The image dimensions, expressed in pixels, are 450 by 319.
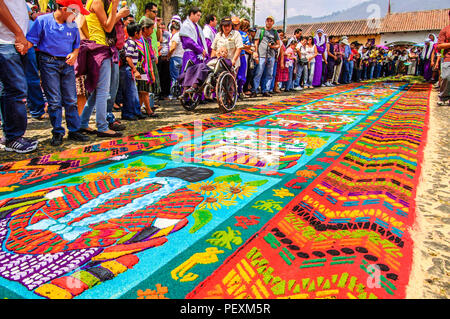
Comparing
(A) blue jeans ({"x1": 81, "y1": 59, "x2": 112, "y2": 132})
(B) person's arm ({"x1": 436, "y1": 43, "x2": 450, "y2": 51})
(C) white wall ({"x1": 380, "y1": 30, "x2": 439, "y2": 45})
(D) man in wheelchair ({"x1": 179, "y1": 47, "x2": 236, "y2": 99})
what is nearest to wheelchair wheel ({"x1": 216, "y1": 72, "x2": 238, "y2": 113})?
(D) man in wheelchair ({"x1": 179, "y1": 47, "x2": 236, "y2": 99})

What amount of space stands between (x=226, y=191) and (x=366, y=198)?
2.91ft

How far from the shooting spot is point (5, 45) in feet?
8.93

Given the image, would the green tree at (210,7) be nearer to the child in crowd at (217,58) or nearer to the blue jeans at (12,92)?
the child in crowd at (217,58)

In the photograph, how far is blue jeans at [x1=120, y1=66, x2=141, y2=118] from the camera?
459 cm

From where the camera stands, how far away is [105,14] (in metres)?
3.27

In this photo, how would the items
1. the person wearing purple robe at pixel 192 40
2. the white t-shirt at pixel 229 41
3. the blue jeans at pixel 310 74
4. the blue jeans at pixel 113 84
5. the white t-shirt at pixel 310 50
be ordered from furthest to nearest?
the blue jeans at pixel 310 74
the white t-shirt at pixel 310 50
the white t-shirt at pixel 229 41
the person wearing purple robe at pixel 192 40
the blue jeans at pixel 113 84

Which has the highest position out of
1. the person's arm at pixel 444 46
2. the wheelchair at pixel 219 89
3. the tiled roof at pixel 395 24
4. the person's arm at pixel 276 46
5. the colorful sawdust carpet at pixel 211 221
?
the tiled roof at pixel 395 24

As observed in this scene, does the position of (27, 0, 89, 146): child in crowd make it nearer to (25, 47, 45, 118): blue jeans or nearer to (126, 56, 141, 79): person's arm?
(126, 56, 141, 79): person's arm

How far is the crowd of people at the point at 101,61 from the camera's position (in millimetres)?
2928

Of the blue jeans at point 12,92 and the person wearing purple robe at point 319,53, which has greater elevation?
the person wearing purple robe at point 319,53

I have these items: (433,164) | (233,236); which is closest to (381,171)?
(433,164)

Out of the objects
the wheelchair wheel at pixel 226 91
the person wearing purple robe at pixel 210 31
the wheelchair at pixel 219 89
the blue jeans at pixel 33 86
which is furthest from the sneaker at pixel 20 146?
the person wearing purple robe at pixel 210 31

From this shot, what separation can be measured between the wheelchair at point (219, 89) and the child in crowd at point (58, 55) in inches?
76.2
